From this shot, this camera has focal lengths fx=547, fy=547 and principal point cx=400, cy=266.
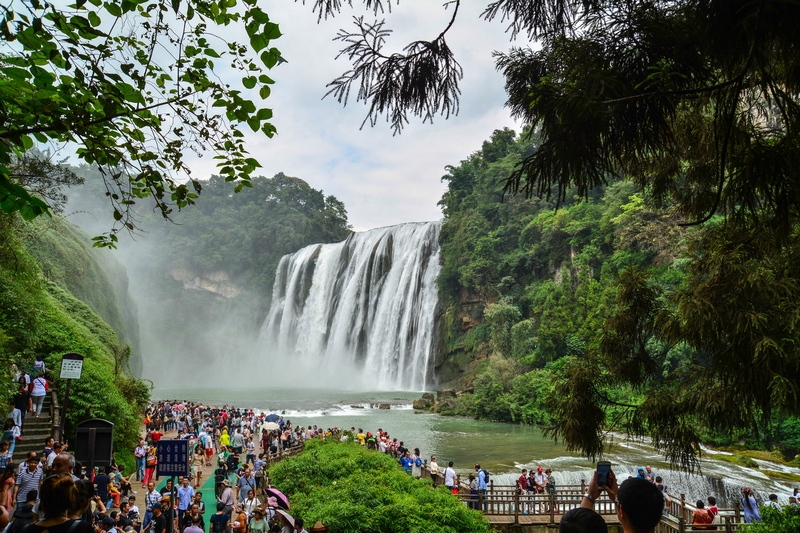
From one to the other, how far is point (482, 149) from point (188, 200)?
42.4 meters

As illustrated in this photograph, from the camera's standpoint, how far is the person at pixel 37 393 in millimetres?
11070

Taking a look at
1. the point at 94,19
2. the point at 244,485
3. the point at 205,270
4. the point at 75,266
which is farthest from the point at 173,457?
the point at 205,270

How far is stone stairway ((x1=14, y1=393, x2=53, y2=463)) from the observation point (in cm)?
1034

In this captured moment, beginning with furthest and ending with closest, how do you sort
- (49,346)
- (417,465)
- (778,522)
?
(49,346) → (417,465) → (778,522)

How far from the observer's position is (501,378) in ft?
97.0

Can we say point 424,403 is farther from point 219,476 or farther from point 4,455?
point 4,455

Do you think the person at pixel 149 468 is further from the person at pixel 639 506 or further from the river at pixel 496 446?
the person at pixel 639 506

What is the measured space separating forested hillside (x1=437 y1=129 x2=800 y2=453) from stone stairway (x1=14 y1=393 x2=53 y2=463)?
17.7m

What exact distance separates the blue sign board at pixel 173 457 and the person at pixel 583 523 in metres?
6.07

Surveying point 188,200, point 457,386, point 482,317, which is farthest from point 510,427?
point 188,200

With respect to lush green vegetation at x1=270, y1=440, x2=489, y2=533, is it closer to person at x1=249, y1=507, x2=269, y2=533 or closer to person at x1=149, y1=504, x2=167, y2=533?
person at x1=249, y1=507, x2=269, y2=533

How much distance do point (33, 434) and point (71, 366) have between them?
363 cm

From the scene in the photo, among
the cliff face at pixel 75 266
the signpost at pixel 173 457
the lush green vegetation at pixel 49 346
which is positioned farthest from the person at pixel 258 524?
the cliff face at pixel 75 266

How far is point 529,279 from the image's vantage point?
3594 centimetres
